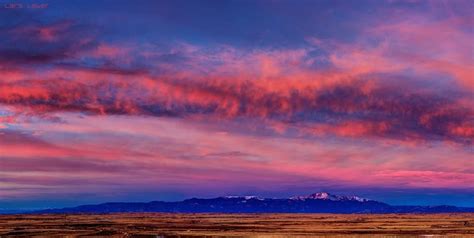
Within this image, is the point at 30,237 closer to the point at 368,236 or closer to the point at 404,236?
the point at 368,236

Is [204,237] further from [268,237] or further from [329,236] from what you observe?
[329,236]

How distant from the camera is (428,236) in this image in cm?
9588

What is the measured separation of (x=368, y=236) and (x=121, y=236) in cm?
4133

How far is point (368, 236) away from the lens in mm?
95250

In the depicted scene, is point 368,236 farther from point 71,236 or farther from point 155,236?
point 71,236

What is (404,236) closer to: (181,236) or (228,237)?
(228,237)

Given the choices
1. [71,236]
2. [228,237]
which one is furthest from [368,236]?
[71,236]

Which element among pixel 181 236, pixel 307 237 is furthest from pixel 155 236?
pixel 307 237

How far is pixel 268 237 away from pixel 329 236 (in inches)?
414

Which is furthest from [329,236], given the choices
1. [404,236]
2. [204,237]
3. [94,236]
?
[94,236]

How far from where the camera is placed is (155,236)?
95.8 m

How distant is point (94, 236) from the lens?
94.3 metres

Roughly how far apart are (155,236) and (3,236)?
2548 cm

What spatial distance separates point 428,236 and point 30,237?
6578 centimetres
